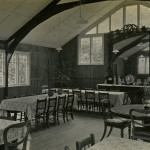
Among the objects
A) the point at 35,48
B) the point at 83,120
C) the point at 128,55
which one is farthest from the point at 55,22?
the point at 83,120

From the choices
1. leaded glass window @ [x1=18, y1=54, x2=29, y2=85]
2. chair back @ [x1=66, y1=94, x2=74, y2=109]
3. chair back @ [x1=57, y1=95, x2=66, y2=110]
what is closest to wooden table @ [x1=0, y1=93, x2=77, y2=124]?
chair back @ [x1=57, y1=95, x2=66, y2=110]

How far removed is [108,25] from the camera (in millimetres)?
11430

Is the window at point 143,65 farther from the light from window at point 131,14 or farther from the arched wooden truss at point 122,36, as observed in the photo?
the light from window at point 131,14

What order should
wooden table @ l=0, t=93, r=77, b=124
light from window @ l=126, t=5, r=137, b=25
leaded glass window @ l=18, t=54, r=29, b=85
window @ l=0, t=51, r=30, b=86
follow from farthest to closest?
light from window @ l=126, t=5, r=137, b=25 → leaded glass window @ l=18, t=54, r=29, b=85 → window @ l=0, t=51, r=30, b=86 → wooden table @ l=0, t=93, r=77, b=124

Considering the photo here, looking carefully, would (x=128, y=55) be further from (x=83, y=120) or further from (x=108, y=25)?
(x=83, y=120)

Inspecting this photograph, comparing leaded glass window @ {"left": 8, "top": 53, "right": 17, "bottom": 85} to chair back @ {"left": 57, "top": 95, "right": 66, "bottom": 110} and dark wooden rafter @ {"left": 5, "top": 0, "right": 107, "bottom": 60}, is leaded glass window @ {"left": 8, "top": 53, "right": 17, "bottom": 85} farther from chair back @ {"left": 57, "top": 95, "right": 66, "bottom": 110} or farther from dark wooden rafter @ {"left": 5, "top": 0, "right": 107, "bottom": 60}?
chair back @ {"left": 57, "top": 95, "right": 66, "bottom": 110}

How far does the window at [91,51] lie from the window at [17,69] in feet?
9.76

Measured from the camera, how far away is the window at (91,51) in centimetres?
1173

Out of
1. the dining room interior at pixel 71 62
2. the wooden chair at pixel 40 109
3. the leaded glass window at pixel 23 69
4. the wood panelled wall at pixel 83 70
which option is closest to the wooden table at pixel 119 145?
the dining room interior at pixel 71 62

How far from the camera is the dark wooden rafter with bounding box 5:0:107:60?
7713 mm

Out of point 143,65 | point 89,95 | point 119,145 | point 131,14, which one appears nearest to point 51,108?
point 89,95

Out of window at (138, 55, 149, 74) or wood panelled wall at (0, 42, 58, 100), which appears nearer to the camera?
window at (138, 55, 149, 74)

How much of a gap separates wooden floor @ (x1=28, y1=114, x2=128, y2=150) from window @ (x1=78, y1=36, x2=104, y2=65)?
482 cm

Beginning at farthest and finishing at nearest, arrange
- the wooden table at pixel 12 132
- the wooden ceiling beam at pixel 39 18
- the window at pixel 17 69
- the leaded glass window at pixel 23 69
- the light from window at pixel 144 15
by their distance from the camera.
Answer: the light from window at pixel 144 15
the leaded glass window at pixel 23 69
the window at pixel 17 69
the wooden ceiling beam at pixel 39 18
the wooden table at pixel 12 132
